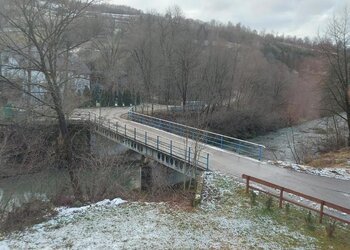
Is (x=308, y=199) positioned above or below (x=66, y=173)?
above

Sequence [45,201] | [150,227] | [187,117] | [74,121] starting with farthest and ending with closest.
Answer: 1. [187,117]
2. [74,121]
3. [45,201]
4. [150,227]

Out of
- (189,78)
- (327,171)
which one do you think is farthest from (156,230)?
(189,78)

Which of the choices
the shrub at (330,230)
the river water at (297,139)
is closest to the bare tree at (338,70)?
the river water at (297,139)

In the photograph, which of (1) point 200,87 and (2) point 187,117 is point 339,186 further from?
(1) point 200,87

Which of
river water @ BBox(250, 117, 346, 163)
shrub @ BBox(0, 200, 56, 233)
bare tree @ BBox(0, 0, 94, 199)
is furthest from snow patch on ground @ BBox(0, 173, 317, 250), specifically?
river water @ BBox(250, 117, 346, 163)

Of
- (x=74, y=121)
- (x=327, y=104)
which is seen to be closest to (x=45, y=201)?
(x=74, y=121)

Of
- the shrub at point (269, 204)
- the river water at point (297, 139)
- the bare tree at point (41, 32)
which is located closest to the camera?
the shrub at point (269, 204)

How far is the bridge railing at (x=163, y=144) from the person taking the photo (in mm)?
17141

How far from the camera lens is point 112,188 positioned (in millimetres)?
14219

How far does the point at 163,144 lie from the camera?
22.2 metres

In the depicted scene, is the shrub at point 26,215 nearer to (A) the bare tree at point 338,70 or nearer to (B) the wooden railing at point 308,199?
(B) the wooden railing at point 308,199

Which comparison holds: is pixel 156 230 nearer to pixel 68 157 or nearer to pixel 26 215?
pixel 26 215

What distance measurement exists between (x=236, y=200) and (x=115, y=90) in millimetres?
41763

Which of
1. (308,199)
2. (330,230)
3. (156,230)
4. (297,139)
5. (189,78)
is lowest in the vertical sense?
(297,139)
